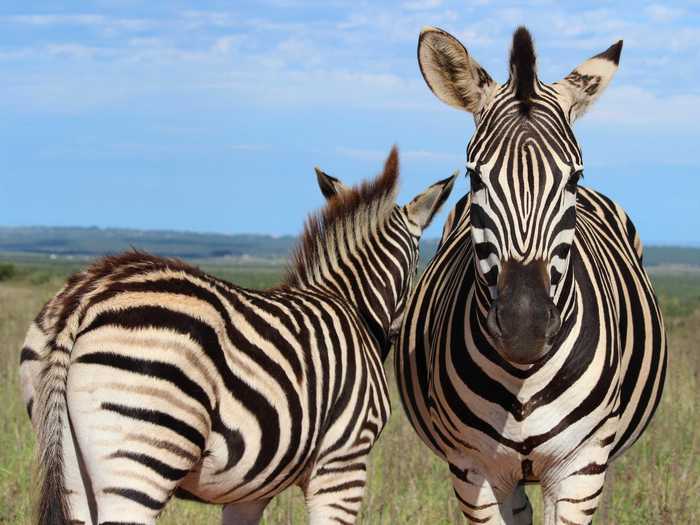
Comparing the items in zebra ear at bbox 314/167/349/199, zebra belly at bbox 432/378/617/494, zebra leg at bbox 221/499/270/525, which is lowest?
zebra leg at bbox 221/499/270/525

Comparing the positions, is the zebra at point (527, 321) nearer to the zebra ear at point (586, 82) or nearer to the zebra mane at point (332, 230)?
the zebra ear at point (586, 82)

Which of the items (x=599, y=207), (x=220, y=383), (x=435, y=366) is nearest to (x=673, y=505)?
(x=599, y=207)

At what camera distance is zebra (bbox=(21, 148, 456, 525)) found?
12.7 feet

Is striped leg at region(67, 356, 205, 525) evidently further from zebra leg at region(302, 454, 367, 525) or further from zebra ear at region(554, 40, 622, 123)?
zebra ear at region(554, 40, 622, 123)

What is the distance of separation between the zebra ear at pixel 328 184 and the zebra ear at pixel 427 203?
0.54 meters

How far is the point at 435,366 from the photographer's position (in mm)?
4984

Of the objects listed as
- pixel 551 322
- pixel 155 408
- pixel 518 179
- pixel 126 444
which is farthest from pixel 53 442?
pixel 518 179

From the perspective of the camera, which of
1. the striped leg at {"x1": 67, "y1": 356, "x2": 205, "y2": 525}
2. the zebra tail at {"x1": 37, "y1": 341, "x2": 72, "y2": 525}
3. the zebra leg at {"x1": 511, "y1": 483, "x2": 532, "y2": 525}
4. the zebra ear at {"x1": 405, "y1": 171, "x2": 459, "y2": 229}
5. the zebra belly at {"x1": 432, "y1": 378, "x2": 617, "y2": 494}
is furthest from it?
the zebra ear at {"x1": 405, "y1": 171, "x2": 459, "y2": 229}

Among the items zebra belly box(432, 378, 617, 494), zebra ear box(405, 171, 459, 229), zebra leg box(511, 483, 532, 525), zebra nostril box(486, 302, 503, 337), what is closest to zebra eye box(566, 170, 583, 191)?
zebra nostril box(486, 302, 503, 337)

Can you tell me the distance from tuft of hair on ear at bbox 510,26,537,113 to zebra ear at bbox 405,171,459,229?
1967 mm

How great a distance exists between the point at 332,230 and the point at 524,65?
190 centimetres

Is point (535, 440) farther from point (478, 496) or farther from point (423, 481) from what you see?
point (423, 481)

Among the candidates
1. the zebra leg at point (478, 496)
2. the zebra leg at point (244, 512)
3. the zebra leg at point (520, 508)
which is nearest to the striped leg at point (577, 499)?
the zebra leg at point (478, 496)

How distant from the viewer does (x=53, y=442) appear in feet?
13.0
